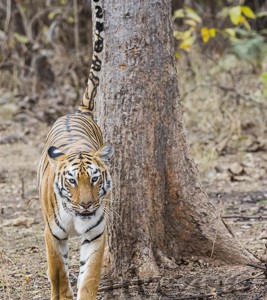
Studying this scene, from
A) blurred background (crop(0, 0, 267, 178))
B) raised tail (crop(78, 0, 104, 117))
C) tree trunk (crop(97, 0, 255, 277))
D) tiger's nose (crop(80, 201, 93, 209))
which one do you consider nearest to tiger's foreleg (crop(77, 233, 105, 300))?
tiger's nose (crop(80, 201, 93, 209))

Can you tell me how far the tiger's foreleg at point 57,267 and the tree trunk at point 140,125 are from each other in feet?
1.70

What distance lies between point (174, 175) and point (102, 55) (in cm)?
90

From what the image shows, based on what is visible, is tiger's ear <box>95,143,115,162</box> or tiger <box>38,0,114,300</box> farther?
tiger's ear <box>95,143,115,162</box>

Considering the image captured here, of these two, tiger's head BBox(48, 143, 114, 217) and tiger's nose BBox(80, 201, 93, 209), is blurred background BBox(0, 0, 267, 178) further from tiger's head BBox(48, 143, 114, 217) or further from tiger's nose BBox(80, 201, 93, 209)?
tiger's nose BBox(80, 201, 93, 209)

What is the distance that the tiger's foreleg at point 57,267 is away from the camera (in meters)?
4.77

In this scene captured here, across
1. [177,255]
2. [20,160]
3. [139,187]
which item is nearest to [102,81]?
→ [139,187]

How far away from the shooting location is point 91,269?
4.73 meters

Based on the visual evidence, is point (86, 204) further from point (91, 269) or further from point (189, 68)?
point (189, 68)

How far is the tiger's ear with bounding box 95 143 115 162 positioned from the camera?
467 cm

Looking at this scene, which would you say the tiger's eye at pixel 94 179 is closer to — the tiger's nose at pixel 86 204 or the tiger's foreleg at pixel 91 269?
the tiger's nose at pixel 86 204

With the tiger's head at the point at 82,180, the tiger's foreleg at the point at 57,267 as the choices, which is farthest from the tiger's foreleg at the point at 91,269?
the tiger's head at the point at 82,180

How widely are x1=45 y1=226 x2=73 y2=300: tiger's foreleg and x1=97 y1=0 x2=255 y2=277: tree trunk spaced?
1.70 feet

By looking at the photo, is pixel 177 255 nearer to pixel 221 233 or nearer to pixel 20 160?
pixel 221 233

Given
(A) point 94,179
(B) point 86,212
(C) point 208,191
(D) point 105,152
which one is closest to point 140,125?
(D) point 105,152
